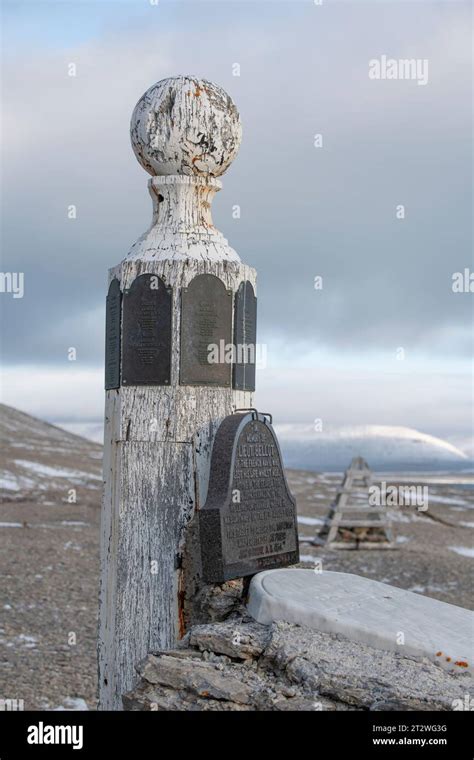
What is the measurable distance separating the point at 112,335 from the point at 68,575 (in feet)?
23.4

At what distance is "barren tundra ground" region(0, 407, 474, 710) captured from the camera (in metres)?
7.37

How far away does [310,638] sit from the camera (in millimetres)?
4004

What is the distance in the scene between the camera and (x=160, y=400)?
4836mm

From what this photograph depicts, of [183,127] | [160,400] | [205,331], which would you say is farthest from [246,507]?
[183,127]

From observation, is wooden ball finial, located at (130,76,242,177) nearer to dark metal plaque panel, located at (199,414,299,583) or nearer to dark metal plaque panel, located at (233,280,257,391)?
dark metal plaque panel, located at (233,280,257,391)

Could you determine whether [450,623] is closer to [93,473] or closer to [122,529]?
[122,529]

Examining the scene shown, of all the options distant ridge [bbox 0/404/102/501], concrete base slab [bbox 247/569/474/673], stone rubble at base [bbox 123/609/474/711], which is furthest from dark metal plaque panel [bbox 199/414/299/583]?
distant ridge [bbox 0/404/102/501]

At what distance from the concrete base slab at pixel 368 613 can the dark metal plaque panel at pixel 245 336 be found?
115 centimetres

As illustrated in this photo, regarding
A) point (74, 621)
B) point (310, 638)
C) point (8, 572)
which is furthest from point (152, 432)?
point (8, 572)

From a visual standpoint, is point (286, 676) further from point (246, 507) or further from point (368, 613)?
point (246, 507)

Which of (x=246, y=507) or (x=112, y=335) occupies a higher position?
(x=112, y=335)

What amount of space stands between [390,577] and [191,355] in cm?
838

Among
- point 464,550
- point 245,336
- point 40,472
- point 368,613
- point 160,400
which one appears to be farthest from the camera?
point 40,472

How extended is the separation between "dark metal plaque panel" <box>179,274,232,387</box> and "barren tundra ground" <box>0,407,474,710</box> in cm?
151
